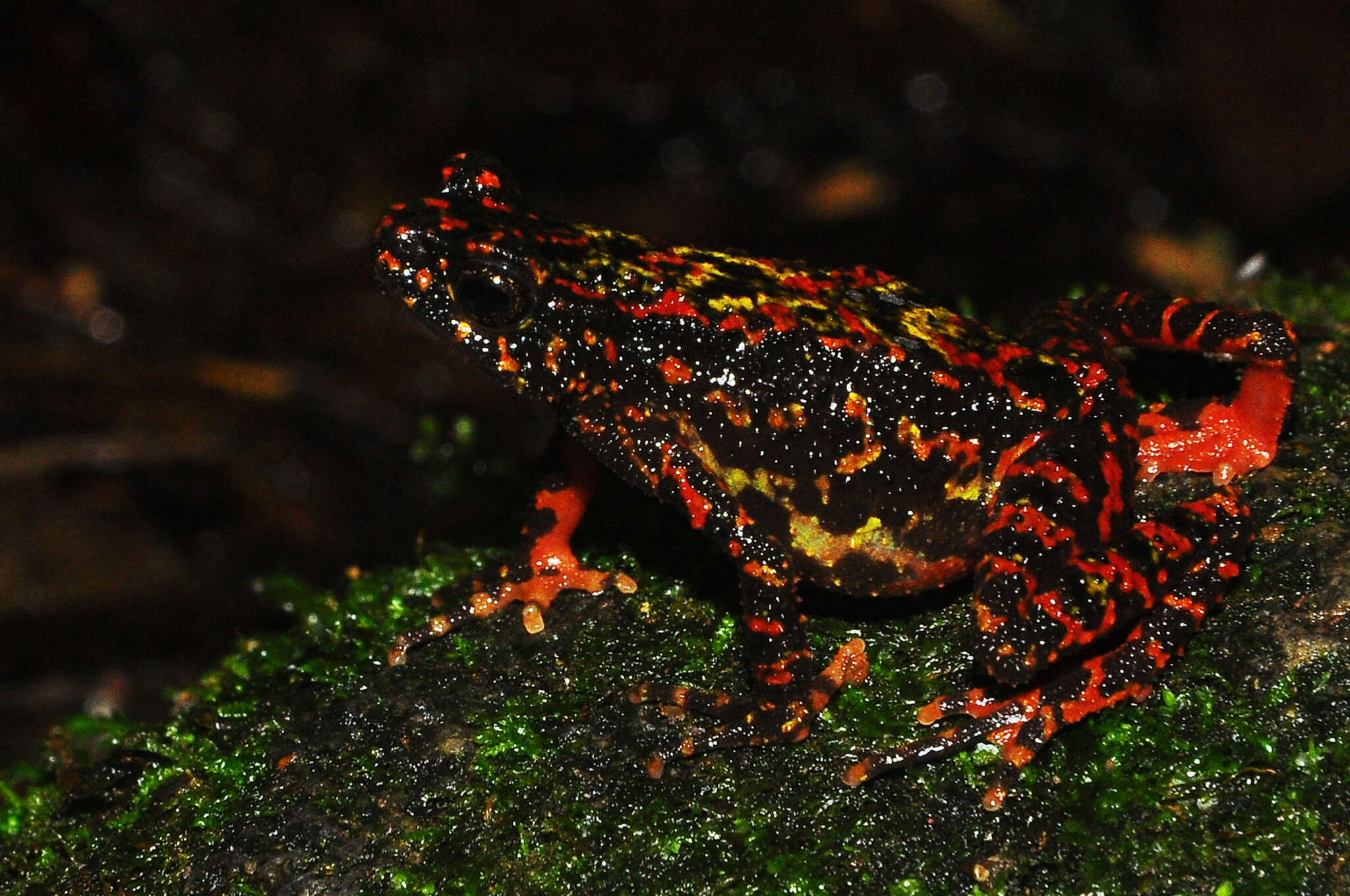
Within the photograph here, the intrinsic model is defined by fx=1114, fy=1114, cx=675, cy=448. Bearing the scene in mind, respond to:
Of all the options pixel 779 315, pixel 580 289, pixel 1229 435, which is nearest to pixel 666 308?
pixel 580 289

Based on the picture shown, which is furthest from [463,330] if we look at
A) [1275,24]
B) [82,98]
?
[1275,24]

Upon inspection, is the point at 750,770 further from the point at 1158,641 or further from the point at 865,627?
the point at 1158,641

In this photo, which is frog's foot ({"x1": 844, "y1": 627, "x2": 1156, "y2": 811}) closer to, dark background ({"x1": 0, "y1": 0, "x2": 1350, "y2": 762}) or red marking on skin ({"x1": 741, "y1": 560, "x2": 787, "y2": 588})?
red marking on skin ({"x1": 741, "y1": 560, "x2": 787, "y2": 588})

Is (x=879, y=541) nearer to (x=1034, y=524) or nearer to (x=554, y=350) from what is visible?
(x=1034, y=524)

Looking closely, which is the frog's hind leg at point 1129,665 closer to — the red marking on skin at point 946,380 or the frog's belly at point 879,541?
the frog's belly at point 879,541

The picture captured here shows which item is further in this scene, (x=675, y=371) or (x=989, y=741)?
(x=675, y=371)

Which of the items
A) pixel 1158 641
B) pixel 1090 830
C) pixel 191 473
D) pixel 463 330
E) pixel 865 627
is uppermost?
pixel 191 473
